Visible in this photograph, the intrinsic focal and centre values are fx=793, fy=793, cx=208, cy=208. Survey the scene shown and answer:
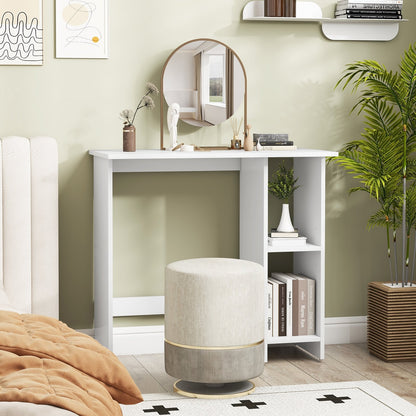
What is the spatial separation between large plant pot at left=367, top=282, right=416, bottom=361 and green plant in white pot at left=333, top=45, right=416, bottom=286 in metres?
0.11

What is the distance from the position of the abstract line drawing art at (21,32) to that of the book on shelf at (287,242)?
4.76 ft

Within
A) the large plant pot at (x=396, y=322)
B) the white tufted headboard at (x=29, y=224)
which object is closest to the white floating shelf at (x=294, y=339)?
the large plant pot at (x=396, y=322)

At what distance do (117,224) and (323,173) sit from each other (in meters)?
1.07

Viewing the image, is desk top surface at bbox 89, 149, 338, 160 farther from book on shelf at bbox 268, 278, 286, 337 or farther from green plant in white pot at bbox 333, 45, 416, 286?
book on shelf at bbox 268, 278, 286, 337

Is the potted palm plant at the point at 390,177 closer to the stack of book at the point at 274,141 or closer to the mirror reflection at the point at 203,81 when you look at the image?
the stack of book at the point at 274,141

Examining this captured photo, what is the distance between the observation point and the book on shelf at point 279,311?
3.97 m

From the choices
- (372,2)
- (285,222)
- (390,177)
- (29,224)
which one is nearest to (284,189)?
(285,222)

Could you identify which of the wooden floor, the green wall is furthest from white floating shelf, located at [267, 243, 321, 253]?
the wooden floor

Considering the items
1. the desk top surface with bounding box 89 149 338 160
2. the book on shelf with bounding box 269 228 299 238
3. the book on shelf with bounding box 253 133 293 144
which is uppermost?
the book on shelf with bounding box 253 133 293 144

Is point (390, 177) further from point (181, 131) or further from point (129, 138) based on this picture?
point (129, 138)

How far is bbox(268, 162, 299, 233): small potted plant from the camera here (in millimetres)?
4008

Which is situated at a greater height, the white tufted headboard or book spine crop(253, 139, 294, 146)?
book spine crop(253, 139, 294, 146)

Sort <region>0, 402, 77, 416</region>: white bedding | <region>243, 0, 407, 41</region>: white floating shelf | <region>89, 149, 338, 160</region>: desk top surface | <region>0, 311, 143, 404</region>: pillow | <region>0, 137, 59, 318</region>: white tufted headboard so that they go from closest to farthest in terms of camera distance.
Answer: <region>0, 402, 77, 416</region>: white bedding < <region>0, 311, 143, 404</region>: pillow < <region>89, 149, 338, 160</region>: desk top surface < <region>0, 137, 59, 318</region>: white tufted headboard < <region>243, 0, 407, 41</region>: white floating shelf

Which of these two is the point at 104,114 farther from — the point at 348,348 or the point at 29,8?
the point at 348,348
